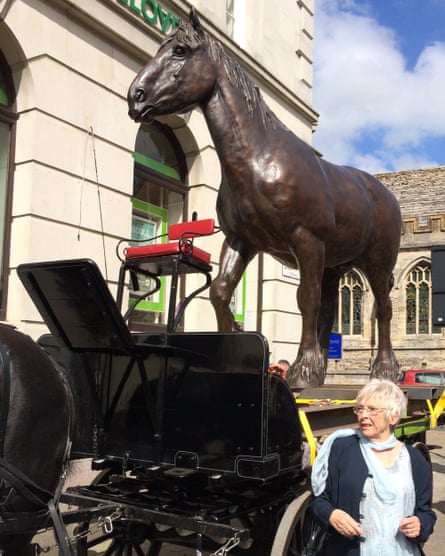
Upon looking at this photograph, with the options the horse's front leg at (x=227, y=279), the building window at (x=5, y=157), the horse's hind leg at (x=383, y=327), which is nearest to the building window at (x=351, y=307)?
the building window at (x=5, y=157)

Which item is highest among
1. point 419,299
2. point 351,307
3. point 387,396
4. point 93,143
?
point 419,299

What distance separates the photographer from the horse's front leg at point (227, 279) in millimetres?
4344

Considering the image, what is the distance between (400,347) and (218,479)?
33.0 meters

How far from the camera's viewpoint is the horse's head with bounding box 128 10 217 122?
155 inches

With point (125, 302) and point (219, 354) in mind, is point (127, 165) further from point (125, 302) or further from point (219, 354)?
point (219, 354)

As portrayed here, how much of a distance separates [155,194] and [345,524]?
783 cm

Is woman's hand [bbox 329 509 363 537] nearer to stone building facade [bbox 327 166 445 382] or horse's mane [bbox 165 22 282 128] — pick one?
horse's mane [bbox 165 22 282 128]

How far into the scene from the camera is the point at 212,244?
9.95 m

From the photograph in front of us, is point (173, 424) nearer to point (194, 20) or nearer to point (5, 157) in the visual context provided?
point (194, 20)

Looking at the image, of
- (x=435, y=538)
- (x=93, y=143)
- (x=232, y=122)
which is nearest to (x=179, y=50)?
(x=232, y=122)

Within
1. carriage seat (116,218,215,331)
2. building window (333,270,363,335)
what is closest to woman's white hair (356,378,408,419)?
carriage seat (116,218,215,331)

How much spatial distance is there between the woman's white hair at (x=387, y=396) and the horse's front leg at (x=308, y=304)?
1416 millimetres

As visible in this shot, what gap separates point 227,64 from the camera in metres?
4.12

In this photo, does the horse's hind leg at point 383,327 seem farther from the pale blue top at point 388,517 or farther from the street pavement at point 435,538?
the pale blue top at point 388,517
